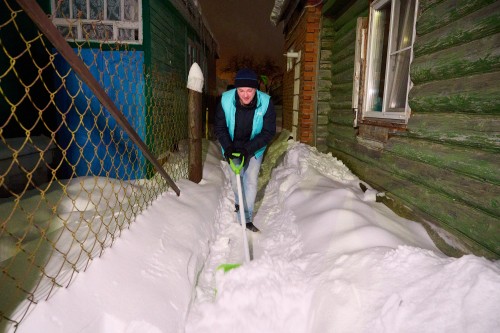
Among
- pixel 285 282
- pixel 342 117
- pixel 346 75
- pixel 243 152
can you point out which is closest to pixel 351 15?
pixel 346 75

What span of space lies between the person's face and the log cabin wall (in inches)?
67.5

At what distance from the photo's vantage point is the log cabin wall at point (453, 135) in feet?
6.86

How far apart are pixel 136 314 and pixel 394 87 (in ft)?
12.4

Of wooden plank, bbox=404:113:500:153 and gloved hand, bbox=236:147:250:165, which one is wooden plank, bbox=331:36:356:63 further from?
gloved hand, bbox=236:147:250:165

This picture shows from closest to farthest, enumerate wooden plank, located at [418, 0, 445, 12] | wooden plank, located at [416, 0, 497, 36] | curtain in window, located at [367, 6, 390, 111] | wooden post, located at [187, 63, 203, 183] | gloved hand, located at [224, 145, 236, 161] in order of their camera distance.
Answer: wooden plank, located at [416, 0, 497, 36]
wooden plank, located at [418, 0, 445, 12]
gloved hand, located at [224, 145, 236, 161]
wooden post, located at [187, 63, 203, 183]
curtain in window, located at [367, 6, 390, 111]

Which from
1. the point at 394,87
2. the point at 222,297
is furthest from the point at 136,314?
the point at 394,87

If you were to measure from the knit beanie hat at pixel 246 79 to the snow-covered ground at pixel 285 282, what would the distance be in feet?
5.07

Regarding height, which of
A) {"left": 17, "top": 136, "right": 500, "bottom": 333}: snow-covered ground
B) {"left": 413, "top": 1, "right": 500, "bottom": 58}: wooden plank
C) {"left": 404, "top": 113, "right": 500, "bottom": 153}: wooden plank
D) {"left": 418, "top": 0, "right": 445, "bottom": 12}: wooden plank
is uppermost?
{"left": 418, "top": 0, "right": 445, "bottom": 12}: wooden plank

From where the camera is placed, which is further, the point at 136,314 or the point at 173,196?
the point at 173,196

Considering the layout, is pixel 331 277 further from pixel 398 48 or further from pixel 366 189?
pixel 398 48

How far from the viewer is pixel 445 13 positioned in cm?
259

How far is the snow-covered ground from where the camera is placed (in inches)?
65.2

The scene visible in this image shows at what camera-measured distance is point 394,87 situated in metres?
3.82

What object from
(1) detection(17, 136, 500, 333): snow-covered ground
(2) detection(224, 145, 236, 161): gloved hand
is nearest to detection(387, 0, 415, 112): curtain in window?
(1) detection(17, 136, 500, 333): snow-covered ground
